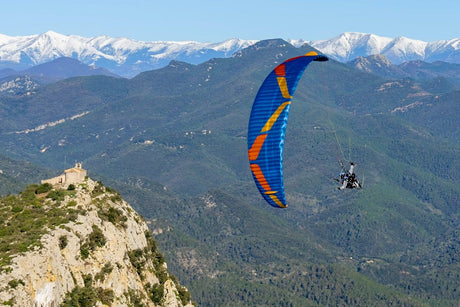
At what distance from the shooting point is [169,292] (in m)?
113

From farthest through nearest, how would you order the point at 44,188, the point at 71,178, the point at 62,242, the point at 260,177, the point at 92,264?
the point at 71,178
the point at 44,188
the point at 92,264
the point at 62,242
the point at 260,177

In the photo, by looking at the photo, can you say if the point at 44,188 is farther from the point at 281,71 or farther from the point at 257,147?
the point at 281,71

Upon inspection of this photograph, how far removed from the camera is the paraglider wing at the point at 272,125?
263 ft

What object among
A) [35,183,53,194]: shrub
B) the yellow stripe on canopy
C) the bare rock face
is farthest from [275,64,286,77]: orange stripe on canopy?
[35,183,53,194]: shrub

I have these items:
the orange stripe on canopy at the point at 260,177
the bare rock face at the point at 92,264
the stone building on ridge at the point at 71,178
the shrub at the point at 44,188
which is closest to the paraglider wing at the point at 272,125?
the orange stripe on canopy at the point at 260,177

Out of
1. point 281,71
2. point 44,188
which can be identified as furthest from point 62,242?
point 281,71

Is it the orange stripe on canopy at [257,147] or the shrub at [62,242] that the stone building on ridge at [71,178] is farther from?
the orange stripe on canopy at [257,147]

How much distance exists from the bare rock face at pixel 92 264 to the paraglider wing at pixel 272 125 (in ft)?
81.0

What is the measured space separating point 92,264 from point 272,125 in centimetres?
3025

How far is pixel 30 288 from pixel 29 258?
4118mm

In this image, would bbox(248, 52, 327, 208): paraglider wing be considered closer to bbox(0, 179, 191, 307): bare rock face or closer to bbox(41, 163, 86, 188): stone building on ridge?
bbox(0, 179, 191, 307): bare rock face

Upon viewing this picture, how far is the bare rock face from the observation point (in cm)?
7975

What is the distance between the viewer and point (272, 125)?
8112cm

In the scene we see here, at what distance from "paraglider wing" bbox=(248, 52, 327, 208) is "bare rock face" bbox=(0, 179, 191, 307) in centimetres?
2467
